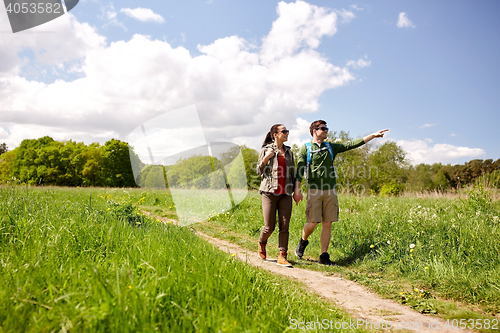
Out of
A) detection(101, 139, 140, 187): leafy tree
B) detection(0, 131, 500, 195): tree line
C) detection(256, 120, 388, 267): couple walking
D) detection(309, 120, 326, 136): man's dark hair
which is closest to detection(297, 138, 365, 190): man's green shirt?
detection(256, 120, 388, 267): couple walking

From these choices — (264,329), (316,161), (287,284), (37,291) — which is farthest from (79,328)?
(316,161)

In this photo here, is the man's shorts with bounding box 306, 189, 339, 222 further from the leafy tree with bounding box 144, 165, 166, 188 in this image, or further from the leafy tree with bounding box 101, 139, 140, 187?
the leafy tree with bounding box 101, 139, 140, 187

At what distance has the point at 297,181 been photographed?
526 cm

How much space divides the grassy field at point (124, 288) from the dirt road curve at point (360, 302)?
36cm

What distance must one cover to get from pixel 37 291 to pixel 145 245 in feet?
4.03

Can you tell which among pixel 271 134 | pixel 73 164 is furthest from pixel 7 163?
pixel 271 134

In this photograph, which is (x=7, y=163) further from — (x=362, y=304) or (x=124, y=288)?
(x=362, y=304)

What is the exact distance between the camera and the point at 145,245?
3.02 m

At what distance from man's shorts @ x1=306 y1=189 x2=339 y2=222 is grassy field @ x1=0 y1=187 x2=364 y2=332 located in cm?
208

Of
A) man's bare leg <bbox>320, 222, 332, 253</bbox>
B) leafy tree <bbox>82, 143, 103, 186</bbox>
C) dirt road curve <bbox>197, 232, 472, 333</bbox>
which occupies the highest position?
leafy tree <bbox>82, 143, 103, 186</bbox>

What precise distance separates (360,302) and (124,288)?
2920 millimetres

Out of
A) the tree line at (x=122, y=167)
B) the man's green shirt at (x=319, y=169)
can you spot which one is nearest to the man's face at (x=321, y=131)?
the man's green shirt at (x=319, y=169)

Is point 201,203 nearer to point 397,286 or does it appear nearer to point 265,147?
point 265,147

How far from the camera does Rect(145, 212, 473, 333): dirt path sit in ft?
9.56
